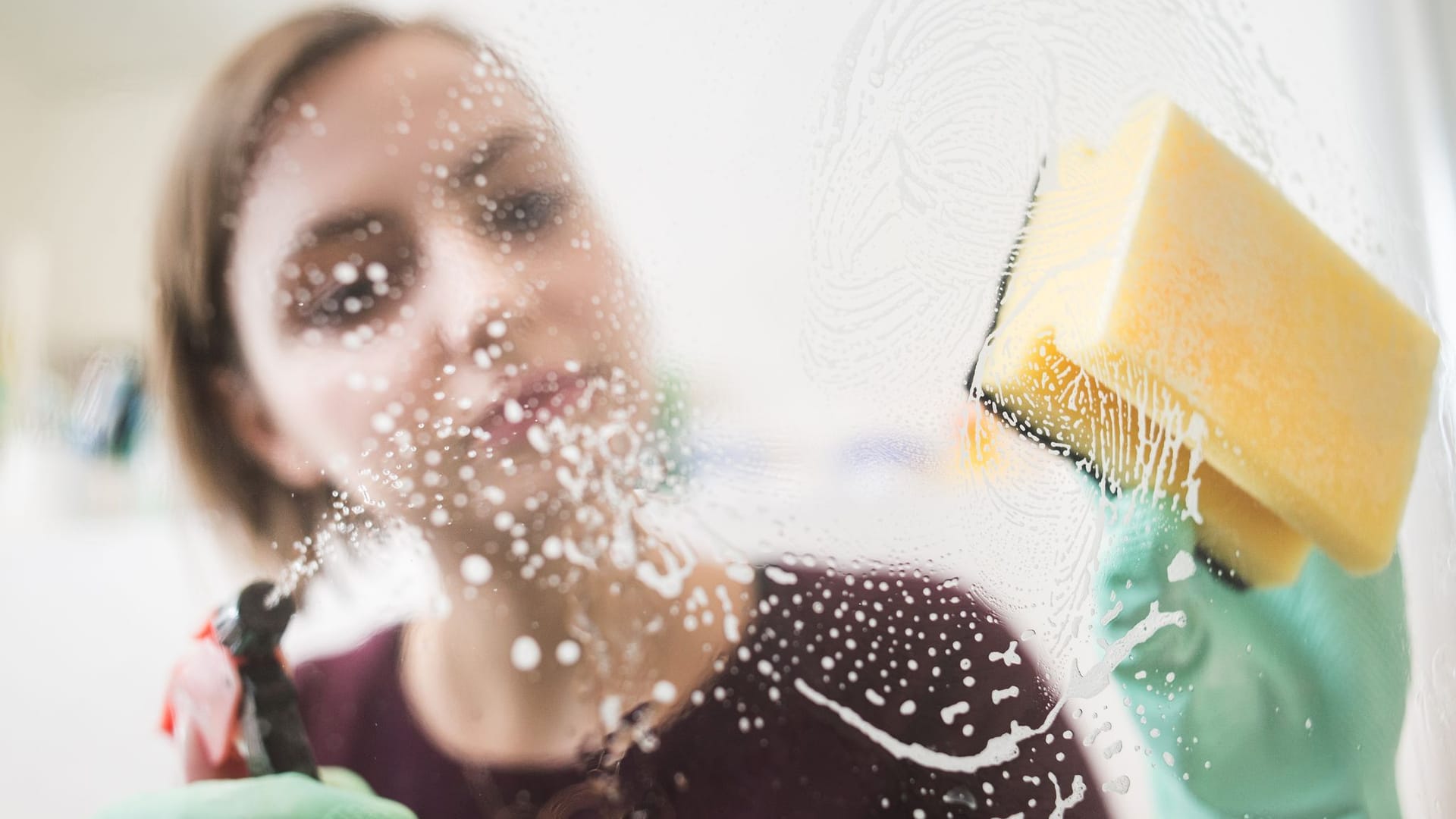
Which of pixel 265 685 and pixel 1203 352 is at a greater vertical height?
pixel 1203 352

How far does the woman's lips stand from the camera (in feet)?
0.85

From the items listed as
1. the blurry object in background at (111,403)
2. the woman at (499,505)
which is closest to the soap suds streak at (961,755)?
the woman at (499,505)

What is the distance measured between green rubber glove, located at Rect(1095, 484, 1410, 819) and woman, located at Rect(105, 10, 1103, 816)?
0.04m

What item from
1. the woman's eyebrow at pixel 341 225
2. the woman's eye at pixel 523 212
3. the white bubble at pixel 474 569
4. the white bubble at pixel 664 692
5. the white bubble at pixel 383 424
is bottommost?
→ the white bubble at pixel 664 692

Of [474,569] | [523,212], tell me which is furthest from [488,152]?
[474,569]

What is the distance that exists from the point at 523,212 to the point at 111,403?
0.16 m

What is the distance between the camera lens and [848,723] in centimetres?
25

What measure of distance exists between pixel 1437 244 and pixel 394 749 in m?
0.42

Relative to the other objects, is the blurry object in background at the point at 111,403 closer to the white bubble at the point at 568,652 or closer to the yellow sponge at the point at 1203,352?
the white bubble at the point at 568,652

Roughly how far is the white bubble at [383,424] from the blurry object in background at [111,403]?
0.10 metres

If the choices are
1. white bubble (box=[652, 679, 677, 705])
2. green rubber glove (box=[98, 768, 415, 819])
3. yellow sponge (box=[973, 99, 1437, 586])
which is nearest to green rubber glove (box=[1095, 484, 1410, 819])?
yellow sponge (box=[973, 99, 1437, 586])

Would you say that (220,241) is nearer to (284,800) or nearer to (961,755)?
(284,800)

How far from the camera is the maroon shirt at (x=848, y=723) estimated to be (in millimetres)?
253

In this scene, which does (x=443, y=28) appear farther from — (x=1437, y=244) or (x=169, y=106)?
(x=1437, y=244)
